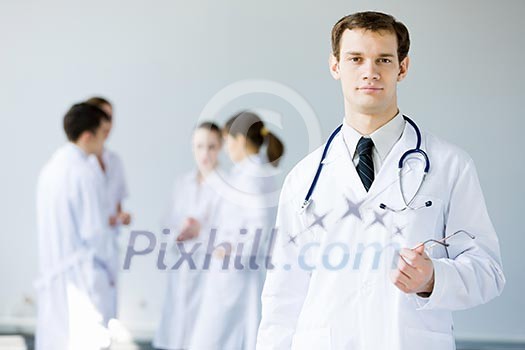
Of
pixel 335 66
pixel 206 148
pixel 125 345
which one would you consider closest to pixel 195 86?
pixel 206 148

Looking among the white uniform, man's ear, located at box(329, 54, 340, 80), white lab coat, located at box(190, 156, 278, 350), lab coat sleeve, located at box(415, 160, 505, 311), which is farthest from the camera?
the white uniform

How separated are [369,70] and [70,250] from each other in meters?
1.89

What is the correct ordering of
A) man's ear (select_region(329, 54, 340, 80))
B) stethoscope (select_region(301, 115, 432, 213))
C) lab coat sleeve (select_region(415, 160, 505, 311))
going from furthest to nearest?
1. man's ear (select_region(329, 54, 340, 80))
2. stethoscope (select_region(301, 115, 432, 213))
3. lab coat sleeve (select_region(415, 160, 505, 311))

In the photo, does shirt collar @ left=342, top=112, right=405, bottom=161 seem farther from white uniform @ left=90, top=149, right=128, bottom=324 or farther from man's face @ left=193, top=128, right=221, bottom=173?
man's face @ left=193, top=128, right=221, bottom=173

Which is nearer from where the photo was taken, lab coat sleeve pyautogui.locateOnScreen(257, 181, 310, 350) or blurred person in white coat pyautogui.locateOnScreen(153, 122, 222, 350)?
lab coat sleeve pyautogui.locateOnScreen(257, 181, 310, 350)

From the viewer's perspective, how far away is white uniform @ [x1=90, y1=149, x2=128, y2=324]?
127 inches

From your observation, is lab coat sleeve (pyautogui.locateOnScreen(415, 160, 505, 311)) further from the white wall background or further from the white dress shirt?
the white wall background

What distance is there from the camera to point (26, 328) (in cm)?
383

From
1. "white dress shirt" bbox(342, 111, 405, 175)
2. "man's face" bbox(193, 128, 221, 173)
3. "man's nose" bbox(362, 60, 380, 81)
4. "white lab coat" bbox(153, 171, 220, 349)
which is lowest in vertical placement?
"white lab coat" bbox(153, 171, 220, 349)

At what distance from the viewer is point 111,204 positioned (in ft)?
11.7

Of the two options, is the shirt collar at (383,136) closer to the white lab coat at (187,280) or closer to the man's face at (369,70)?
the man's face at (369,70)

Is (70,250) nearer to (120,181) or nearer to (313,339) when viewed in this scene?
(120,181)

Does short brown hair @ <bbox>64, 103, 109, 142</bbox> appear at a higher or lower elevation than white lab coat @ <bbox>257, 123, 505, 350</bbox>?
higher

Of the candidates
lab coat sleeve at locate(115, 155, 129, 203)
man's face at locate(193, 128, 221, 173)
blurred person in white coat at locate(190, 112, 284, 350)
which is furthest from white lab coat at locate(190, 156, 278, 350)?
lab coat sleeve at locate(115, 155, 129, 203)
